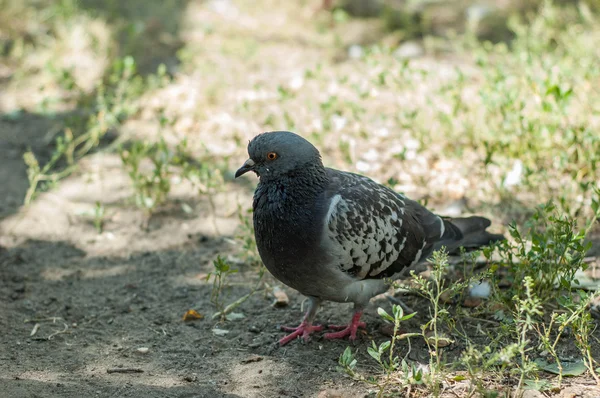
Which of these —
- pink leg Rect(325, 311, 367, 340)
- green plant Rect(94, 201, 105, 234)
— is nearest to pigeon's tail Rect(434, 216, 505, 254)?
pink leg Rect(325, 311, 367, 340)

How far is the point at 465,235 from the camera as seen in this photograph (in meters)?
4.01

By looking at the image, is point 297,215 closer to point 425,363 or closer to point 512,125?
point 425,363

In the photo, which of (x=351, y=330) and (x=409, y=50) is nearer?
(x=351, y=330)

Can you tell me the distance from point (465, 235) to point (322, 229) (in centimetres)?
105

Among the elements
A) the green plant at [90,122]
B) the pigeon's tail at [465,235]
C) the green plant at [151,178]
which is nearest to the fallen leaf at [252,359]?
the pigeon's tail at [465,235]

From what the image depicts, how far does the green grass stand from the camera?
3.55m

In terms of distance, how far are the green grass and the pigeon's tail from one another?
0.81ft

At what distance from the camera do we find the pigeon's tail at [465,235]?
396 centimetres

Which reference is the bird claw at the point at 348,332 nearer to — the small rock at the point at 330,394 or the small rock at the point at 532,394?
the small rock at the point at 330,394

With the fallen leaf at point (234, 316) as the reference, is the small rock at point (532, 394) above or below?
above

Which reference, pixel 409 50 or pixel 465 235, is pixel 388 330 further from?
pixel 409 50

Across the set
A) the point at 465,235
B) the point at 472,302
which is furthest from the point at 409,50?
the point at 472,302

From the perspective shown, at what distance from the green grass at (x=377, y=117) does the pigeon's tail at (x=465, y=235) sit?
0.25 meters

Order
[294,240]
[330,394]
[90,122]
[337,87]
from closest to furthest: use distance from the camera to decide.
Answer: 1. [330,394]
2. [294,240]
3. [90,122]
4. [337,87]
